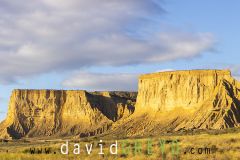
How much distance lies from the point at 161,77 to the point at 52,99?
42.3m

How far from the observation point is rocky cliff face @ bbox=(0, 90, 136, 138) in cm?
14962

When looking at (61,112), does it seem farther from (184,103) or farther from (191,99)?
(191,99)

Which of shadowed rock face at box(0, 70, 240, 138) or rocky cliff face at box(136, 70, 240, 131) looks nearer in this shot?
rocky cliff face at box(136, 70, 240, 131)

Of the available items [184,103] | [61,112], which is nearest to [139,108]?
[184,103]

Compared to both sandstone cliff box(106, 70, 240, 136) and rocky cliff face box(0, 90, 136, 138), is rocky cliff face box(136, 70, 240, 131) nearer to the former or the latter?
sandstone cliff box(106, 70, 240, 136)

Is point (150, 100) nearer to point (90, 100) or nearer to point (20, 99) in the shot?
point (90, 100)

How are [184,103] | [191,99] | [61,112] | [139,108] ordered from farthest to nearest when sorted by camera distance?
1. [61,112]
2. [139,108]
3. [184,103]
4. [191,99]

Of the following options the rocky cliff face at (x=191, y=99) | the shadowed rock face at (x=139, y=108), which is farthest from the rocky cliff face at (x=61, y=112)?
the rocky cliff face at (x=191, y=99)

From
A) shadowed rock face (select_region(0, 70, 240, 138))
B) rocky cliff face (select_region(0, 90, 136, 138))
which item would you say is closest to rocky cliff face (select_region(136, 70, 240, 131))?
shadowed rock face (select_region(0, 70, 240, 138))

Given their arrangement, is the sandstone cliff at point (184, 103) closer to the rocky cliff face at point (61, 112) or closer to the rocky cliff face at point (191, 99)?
the rocky cliff face at point (191, 99)

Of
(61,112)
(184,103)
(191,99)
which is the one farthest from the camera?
(61,112)

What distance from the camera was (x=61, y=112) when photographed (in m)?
160

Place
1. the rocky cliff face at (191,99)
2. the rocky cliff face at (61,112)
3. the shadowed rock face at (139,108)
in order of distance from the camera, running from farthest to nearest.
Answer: the rocky cliff face at (61,112) → the shadowed rock face at (139,108) → the rocky cliff face at (191,99)

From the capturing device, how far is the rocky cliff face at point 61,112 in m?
150
